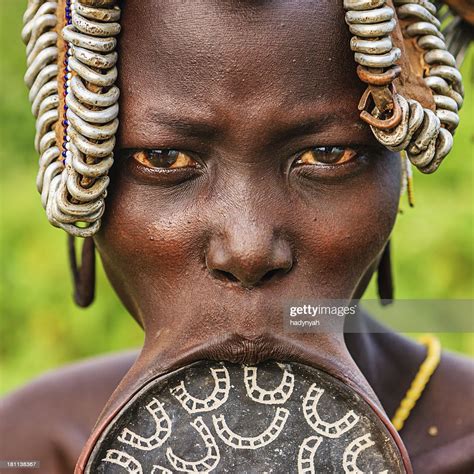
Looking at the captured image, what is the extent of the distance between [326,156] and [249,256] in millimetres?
300

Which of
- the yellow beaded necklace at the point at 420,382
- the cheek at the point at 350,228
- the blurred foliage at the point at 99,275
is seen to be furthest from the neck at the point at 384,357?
the blurred foliage at the point at 99,275

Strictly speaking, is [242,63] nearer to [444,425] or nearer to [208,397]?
[208,397]

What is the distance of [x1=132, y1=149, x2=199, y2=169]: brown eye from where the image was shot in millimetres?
2223

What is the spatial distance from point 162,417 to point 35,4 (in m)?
0.97

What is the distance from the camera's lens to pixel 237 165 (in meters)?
2.17

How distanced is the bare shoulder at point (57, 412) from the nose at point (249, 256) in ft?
3.41

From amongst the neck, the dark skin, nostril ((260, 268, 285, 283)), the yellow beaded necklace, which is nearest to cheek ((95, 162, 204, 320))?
the dark skin

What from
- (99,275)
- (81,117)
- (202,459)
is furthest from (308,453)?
(99,275)

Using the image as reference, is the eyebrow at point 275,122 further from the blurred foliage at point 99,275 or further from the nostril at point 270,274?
the blurred foliage at point 99,275

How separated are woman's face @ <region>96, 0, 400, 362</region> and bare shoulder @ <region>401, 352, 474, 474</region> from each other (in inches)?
22.2

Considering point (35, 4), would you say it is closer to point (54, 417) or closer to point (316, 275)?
point (316, 275)

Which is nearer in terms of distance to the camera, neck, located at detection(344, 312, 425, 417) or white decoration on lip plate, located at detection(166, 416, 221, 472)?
white decoration on lip plate, located at detection(166, 416, 221, 472)

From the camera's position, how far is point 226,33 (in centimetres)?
214

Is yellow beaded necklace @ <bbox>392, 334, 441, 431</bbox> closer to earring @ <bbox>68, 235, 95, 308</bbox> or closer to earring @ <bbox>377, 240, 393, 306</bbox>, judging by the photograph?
earring @ <bbox>377, 240, 393, 306</bbox>
